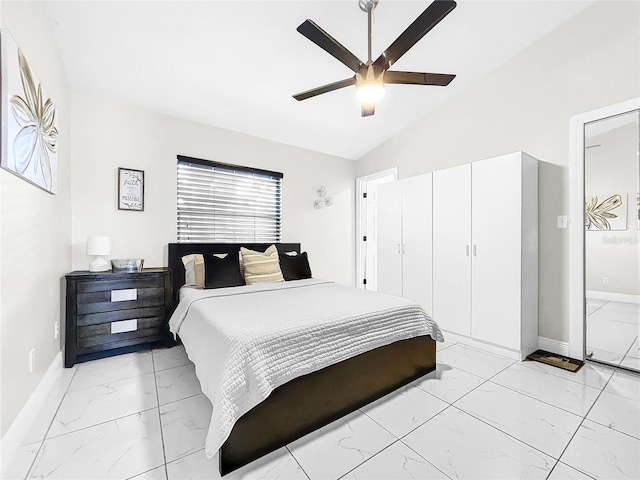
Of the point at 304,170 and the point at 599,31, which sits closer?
the point at 599,31

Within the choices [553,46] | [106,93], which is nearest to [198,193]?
[106,93]

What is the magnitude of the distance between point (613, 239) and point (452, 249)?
50.1 inches

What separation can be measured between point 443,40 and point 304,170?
91.7 inches

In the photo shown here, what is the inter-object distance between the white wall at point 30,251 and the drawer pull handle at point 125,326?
1.28 feet

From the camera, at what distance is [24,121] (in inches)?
62.6

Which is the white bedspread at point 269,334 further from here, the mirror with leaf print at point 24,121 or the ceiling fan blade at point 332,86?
the ceiling fan blade at point 332,86

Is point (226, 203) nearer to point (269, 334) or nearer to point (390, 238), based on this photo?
point (390, 238)

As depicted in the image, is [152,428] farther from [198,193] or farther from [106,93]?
[106,93]

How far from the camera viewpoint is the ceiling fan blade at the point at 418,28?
5.00 ft

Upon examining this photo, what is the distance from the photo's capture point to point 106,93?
9.51 feet

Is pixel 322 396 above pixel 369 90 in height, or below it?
below

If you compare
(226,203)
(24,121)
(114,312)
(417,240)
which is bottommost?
(114,312)

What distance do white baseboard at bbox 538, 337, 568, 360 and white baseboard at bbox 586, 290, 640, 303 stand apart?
1.65 ft

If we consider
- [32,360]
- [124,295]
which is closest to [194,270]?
[124,295]
